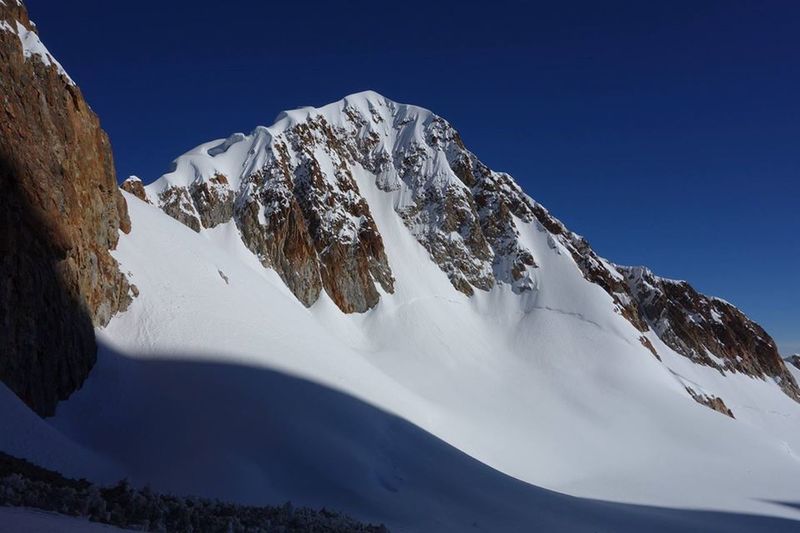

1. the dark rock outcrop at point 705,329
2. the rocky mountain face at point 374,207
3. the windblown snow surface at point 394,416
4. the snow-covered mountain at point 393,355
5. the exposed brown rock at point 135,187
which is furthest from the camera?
the dark rock outcrop at point 705,329

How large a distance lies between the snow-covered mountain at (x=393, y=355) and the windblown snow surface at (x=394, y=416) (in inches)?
4.1

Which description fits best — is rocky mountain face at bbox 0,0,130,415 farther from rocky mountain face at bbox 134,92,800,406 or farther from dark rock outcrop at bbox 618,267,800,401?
dark rock outcrop at bbox 618,267,800,401

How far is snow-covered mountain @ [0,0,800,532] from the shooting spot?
1578cm

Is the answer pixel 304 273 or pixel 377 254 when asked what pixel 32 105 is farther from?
pixel 377 254

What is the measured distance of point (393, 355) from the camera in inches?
1679

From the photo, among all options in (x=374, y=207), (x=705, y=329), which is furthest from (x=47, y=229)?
(x=705, y=329)

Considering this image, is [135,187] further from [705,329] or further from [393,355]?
[705,329]

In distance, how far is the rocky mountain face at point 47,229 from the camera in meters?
14.0

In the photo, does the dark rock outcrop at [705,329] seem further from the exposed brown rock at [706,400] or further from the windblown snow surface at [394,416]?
the windblown snow surface at [394,416]

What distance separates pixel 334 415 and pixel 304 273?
27.6m

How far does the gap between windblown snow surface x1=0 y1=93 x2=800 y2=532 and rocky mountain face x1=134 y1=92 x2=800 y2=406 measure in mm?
2522

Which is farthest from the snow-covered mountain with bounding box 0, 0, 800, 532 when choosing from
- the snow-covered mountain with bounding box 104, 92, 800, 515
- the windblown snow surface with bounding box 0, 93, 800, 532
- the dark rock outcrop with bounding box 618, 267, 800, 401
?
the dark rock outcrop with bounding box 618, 267, 800, 401

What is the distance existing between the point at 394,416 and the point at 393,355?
64.4 ft

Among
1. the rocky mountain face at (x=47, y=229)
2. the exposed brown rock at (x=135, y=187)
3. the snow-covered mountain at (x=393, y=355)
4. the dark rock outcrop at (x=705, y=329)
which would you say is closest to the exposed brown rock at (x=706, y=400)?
the snow-covered mountain at (x=393, y=355)
